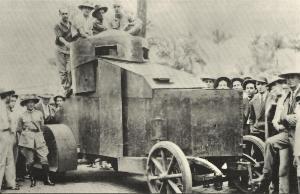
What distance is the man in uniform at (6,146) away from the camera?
7891 mm

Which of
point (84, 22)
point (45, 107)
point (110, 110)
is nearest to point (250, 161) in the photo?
point (110, 110)

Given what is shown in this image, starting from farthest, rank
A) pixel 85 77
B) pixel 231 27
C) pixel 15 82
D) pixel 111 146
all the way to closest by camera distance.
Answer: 1. pixel 231 27
2. pixel 15 82
3. pixel 85 77
4. pixel 111 146

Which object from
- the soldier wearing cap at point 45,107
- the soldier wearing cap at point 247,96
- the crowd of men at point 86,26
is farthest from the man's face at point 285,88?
the soldier wearing cap at point 45,107

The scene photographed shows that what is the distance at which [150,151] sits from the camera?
6.68 metres

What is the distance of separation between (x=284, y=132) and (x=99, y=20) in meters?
5.31

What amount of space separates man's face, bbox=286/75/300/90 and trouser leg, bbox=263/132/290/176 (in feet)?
2.45

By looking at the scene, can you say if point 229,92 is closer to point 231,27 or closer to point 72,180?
point 72,180

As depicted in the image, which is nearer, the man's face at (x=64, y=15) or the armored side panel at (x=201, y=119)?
the armored side panel at (x=201, y=119)

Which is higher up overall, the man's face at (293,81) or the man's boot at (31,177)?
the man's face at (293,81)

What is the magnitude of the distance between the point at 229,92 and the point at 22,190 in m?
4.09

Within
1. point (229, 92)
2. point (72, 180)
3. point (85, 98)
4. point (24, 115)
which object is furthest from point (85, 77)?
point (229, 92)

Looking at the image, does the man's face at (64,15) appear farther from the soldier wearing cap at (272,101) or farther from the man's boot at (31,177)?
the soldier wearing cap at (272,101)

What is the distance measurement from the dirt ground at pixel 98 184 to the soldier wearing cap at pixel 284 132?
1.15 m

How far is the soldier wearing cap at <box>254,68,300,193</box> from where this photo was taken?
662 centimetres
